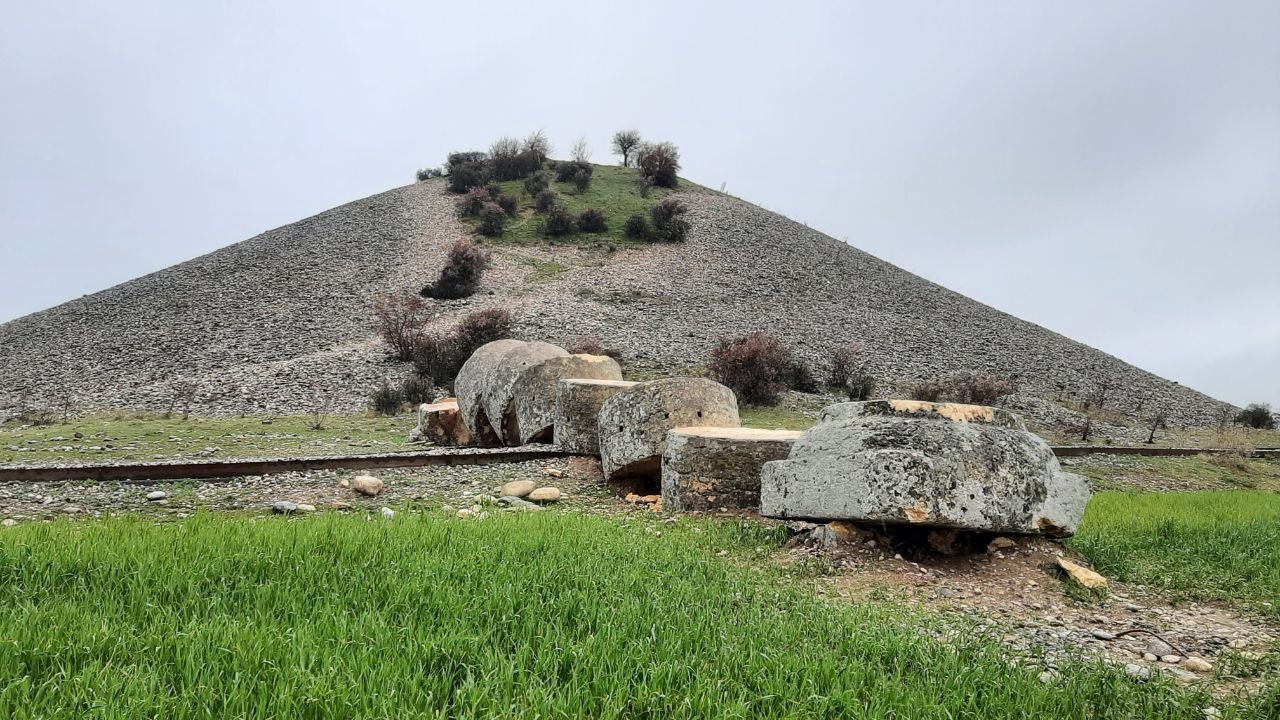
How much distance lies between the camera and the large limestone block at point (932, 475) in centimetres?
501

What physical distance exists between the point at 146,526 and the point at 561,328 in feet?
80.5

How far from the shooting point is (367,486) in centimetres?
739

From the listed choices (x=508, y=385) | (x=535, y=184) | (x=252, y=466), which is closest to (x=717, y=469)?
(x=252, y=466)

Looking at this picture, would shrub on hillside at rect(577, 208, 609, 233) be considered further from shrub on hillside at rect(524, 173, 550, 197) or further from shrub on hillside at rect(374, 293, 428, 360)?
shrub on hillside at rect(374, 293, 428, 360)

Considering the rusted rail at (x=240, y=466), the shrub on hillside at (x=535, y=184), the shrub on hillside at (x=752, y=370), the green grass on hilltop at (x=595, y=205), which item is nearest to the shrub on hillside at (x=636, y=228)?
the green grass on hilltop at (x=595, y=205)

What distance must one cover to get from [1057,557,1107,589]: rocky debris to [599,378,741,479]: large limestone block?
3.88m

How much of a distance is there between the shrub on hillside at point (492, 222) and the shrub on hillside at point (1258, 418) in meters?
38.2

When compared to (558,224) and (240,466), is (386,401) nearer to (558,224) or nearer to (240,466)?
(240,466)

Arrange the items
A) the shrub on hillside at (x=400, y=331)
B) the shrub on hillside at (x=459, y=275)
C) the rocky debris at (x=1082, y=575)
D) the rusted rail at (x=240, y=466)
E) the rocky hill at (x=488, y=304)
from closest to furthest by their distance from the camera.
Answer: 1. the rocky debris at (x=1082, y=575)
2. the rusted rail at (x=240, y=466)
3. the rocky hill at (x=488, y=304)
4. the shrub on hillside at (x=400, y=331)
5. the shrub on hillside at (x=459, y=275)

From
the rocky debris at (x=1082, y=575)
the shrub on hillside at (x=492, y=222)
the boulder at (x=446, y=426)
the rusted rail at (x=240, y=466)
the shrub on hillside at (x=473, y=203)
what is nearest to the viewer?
the rocky debris at (x=1082, y=575)

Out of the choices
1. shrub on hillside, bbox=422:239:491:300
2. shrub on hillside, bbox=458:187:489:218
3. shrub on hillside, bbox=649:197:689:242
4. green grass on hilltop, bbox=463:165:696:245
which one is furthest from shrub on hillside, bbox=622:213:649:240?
shrub on hillside, bbox=422:239:491:300

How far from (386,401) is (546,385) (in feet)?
32.3

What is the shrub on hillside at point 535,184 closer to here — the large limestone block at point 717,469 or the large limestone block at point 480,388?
the large limestone block at point 480,388

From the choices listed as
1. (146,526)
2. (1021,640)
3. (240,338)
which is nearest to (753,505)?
(1021,640)
